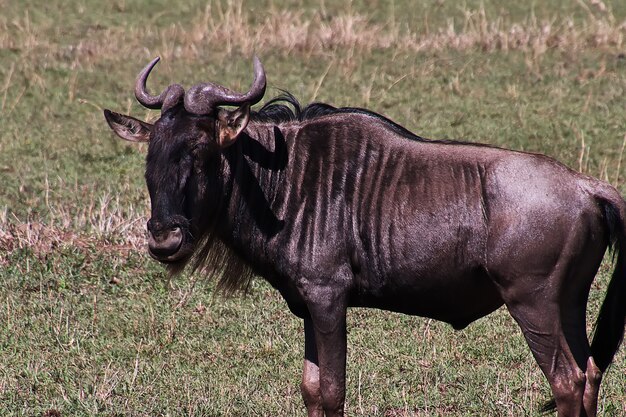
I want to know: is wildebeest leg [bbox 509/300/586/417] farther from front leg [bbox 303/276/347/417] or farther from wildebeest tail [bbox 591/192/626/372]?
front leg [bbox 303/276/347/417]

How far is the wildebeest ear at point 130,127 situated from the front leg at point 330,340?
1257 mm

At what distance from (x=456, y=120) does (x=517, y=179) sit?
7.81 meters

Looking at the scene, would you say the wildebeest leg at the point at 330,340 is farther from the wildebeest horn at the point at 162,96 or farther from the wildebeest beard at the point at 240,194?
the wildebeest horn at the point at 162,96

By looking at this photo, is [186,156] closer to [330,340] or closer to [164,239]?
[164,239]

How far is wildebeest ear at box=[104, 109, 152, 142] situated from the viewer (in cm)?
624

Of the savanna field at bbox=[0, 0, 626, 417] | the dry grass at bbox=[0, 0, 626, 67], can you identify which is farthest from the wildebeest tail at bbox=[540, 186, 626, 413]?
the dry grass at bbox=[0, 0, 626, 67]

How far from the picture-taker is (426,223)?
6.00 metres

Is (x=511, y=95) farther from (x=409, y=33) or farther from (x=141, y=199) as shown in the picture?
(x=141, y=199)

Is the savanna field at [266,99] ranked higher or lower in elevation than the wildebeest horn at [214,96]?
lower

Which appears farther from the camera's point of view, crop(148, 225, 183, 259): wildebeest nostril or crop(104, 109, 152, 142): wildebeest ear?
crop(104, 109, 152, 142): wildebeest ear

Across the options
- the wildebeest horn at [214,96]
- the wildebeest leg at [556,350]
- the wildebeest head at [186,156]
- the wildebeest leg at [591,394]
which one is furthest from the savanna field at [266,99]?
the wildebeest horn at [214,96]

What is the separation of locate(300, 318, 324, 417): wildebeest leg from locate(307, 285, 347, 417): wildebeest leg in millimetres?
180

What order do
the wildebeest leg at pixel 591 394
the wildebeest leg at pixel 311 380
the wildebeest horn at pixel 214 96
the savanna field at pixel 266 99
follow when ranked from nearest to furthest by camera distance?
the wildebeest leg at pixel 591 394, the wildebeest horn at pixel 214 96, the wildebeest leg at pixel 311 380, the savanna field at pixel 266 99

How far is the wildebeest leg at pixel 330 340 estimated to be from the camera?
603 cm
